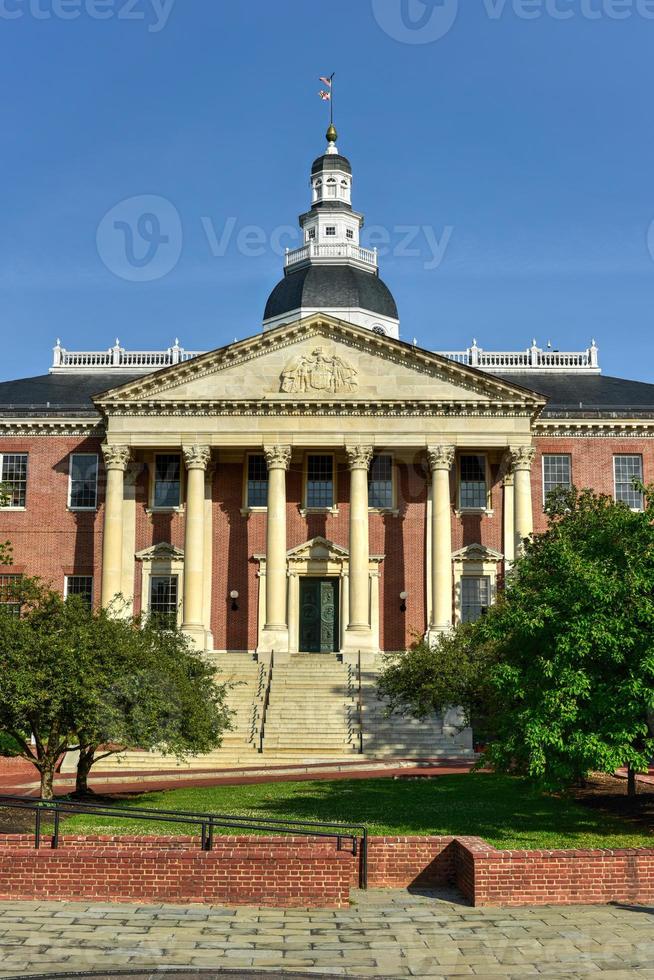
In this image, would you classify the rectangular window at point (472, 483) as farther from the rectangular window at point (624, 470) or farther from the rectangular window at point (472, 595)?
the rectangular window at point (624, 470)

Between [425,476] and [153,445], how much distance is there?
11.0 metres

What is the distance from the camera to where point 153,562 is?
4553 centimetres

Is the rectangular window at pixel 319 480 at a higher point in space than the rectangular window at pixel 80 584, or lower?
higher

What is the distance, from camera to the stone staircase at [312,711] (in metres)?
34.6

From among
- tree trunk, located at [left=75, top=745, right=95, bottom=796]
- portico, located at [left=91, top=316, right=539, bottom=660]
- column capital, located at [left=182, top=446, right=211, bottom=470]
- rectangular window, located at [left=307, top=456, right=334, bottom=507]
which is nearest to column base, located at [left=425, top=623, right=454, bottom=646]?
portico, located at [left=91, top=316, right=539, bottom=660]

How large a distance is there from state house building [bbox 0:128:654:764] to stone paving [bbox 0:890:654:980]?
2477 centimetres

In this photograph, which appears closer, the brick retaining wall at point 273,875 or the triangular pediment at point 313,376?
the brick retaining wall at point 273,875

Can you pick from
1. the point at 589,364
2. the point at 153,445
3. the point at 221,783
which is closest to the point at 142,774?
the point at 221,783

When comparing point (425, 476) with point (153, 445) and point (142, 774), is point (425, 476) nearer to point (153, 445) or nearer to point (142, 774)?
point (153, 445)

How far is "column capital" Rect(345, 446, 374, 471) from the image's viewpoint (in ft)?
140

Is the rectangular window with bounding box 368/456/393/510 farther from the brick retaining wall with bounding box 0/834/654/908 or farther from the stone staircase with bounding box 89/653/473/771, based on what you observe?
the brick retaining wall with bounding box 0/834/654/908

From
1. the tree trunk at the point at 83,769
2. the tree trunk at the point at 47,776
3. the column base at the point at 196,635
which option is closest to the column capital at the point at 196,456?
the column base at the point at 196,635

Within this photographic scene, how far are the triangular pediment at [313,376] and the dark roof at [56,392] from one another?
9.80ft

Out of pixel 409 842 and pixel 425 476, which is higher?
pixel 425 476
